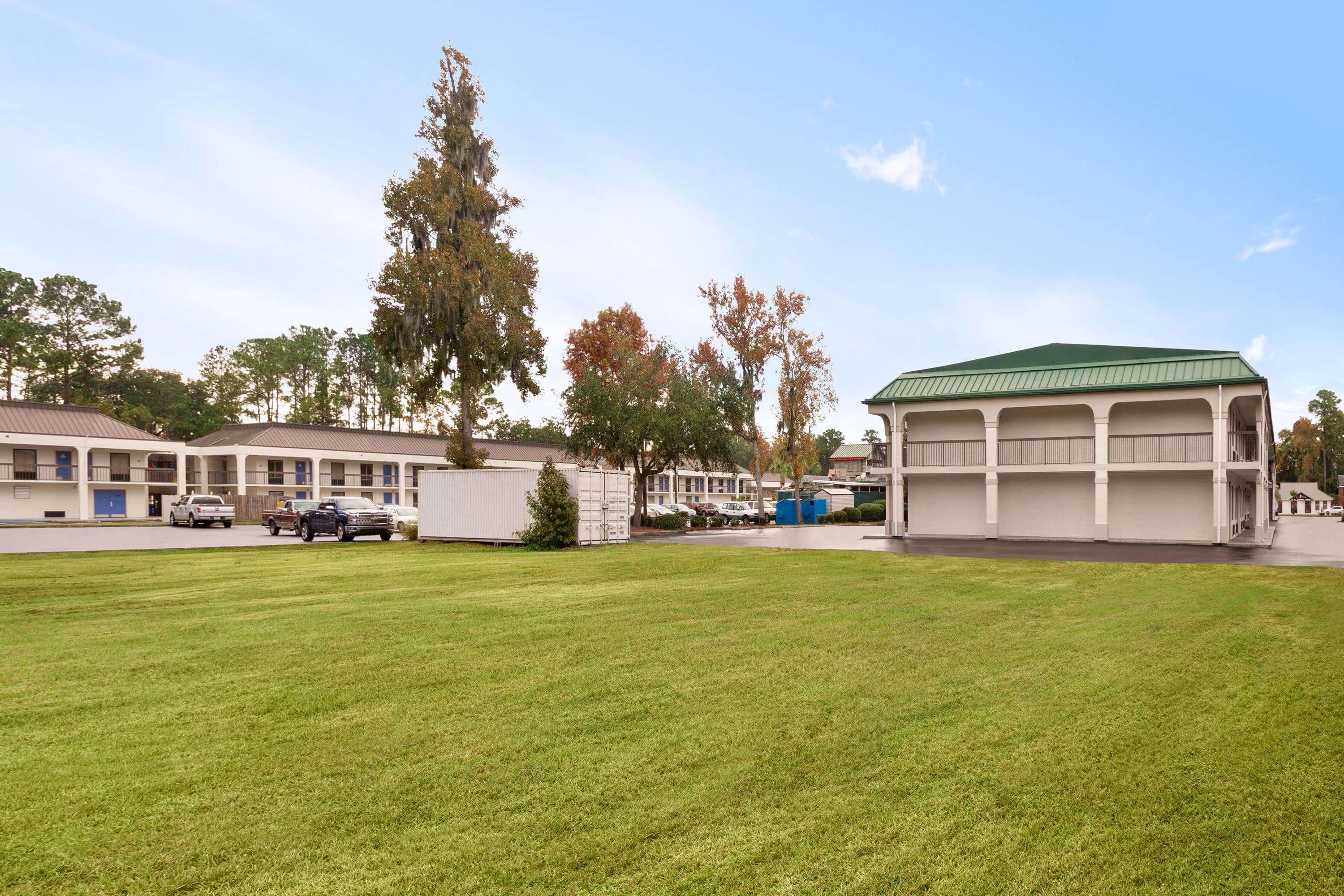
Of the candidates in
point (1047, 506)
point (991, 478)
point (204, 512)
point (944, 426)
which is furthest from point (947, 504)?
point (204, 512)

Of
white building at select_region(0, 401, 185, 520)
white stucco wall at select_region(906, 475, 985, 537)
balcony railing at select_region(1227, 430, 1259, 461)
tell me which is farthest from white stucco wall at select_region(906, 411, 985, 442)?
white building at select_region(0, 401, 185, 520)

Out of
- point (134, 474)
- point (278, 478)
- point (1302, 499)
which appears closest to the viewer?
point (134, 474)

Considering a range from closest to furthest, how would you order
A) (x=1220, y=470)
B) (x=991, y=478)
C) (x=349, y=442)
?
(x=1220, y=470)
(x=991, y=478)
(x=349, y=442)

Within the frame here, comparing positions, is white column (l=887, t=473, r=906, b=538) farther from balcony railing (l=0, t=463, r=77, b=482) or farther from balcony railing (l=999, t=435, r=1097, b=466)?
balcony railing (l=0, t=463, r=77, b=482)

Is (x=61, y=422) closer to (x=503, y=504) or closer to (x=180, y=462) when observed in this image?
(x=180, y=462)

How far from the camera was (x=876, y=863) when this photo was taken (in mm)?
3590

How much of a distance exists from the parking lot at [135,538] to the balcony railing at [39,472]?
9516 mm

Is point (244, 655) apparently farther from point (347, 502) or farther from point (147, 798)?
point (347, 502)

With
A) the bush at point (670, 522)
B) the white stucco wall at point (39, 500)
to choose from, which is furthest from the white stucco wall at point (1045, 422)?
the white stucco wall at point (39, 500)

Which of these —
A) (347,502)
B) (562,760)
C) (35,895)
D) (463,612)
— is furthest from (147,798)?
(347,502)

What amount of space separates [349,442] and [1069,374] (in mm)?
58092

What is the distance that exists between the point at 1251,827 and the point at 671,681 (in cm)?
397

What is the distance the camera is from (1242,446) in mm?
32125

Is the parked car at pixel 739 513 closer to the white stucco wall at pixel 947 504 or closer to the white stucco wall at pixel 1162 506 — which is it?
the white stucco wall at pixel 947 504
